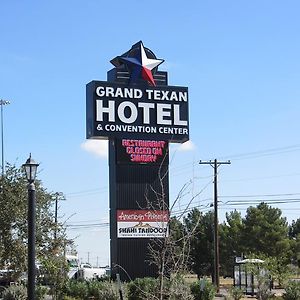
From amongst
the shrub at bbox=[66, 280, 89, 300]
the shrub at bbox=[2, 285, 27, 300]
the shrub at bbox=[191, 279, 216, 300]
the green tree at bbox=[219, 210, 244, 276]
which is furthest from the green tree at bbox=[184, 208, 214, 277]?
the shrub at bbox=[2, 285, 27, 300]

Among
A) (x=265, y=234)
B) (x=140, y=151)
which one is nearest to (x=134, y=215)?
(x=140, y=151)

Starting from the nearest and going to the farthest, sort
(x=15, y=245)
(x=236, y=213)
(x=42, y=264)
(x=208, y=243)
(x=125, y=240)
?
(x=15, y=245), (x=42, y=264), (x=125, y=240), (x=208, y=243), (x=236, y=213)

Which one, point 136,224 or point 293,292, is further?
point 136,224

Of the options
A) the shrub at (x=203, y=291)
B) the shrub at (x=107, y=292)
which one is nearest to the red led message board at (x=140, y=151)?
the shrub at (x=107, y=292)

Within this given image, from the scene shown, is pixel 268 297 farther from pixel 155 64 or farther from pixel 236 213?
pixel 236 213

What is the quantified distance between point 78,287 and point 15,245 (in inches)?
437

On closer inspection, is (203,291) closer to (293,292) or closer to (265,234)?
(293,292)

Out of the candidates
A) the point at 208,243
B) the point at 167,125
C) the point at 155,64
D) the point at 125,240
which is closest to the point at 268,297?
the point at 125,240

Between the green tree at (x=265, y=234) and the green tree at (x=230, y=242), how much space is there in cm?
130

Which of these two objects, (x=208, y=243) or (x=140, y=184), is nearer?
(x=140, y=184)

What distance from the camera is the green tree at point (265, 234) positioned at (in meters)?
72.8

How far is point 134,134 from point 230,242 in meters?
42.3

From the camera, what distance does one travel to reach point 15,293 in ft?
99.5

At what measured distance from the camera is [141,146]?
37.9 metres
